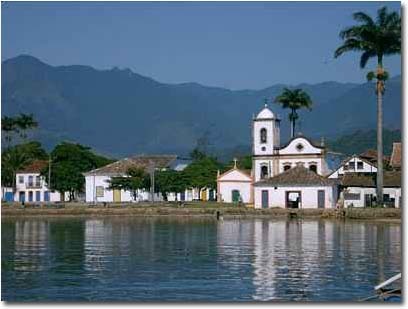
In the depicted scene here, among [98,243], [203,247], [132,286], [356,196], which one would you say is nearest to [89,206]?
[356,196]

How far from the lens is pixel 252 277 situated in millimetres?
A: 15047

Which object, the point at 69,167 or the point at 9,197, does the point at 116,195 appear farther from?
the point at 9,197

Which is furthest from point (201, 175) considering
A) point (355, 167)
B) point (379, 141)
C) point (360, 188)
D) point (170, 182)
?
point (379, 141)

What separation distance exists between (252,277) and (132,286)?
2265mm

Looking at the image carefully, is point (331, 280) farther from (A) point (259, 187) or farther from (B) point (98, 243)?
(A) point (259, 187)

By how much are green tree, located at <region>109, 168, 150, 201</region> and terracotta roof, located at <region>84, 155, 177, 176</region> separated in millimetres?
871

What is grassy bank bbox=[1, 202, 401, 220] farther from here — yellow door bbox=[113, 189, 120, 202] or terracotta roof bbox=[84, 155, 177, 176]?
terracotta roof bbox=[84, 155, 177, 176]

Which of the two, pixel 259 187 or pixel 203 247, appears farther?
pixel 259 187

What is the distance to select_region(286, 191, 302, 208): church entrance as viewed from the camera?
44.2 metres

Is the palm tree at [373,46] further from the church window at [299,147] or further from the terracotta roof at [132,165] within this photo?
the terracotta roof at [132,165]

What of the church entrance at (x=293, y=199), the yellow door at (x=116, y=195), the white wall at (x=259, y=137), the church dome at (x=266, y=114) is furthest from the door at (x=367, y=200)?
the yellow door at (x=116, y=195)

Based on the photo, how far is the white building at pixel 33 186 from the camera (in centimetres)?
5547

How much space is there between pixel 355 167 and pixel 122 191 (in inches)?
621

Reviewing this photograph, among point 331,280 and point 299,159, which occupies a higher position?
point 299,159
